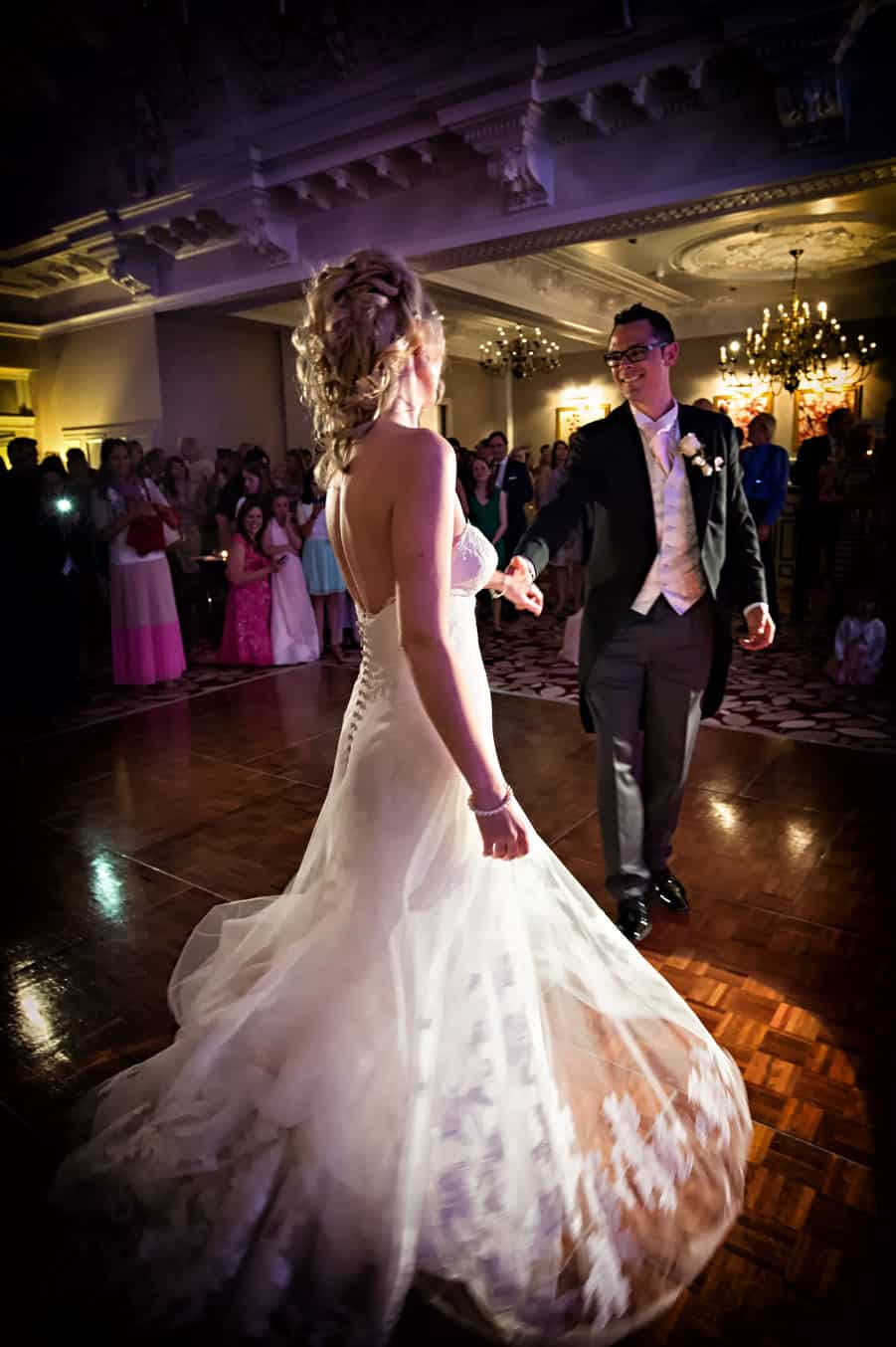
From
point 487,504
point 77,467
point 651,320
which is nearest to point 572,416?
point 487,504

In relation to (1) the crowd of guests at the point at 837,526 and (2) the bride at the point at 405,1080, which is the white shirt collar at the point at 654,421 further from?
(1) the crowd of guests at the point at 837,526

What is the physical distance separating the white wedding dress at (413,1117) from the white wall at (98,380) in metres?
8.53

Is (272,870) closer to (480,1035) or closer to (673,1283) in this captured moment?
(480,1035)

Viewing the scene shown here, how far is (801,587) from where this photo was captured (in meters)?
7.69

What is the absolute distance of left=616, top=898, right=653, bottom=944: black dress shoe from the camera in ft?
7.89

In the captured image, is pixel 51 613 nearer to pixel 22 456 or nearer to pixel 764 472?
pixel 22 456

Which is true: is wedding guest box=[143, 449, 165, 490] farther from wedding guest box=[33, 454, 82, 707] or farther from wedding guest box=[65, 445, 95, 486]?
wedding guest box=[33, 454, 82, 707]

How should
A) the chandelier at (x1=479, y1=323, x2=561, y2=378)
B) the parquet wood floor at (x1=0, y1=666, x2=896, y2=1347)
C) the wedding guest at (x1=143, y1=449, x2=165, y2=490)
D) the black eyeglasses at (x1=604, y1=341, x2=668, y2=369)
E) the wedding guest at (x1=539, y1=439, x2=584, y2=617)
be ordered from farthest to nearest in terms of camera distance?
the chandelier at (x1=479, y1=323, x2=561, y2=378) → the wedding guest at (x1=539, y1=439, x2=584, y2=617) → the wedding guest at (x1=143, y1=449, x2=165, y2=490) → the black eyeglasses at (x1=604, y1=341, x2=668, y2=369) → the parquet wood floor at (x1=0, y1=666, x2=896, y2=1347)

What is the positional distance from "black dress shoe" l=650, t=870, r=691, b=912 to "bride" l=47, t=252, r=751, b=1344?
921 mm

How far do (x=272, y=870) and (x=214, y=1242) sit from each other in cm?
161

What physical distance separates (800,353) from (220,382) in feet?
21.3


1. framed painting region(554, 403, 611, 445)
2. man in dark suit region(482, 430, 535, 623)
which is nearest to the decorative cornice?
man in dark suit region(482, 430, 535, 623)

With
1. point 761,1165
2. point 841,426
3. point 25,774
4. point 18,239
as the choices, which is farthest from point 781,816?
point 18,239

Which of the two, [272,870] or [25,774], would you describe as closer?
[272,870]
